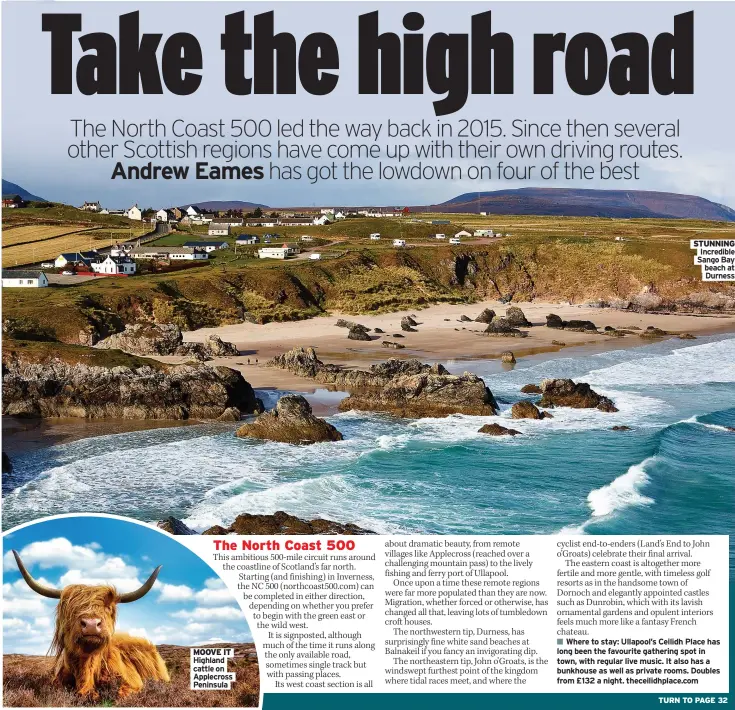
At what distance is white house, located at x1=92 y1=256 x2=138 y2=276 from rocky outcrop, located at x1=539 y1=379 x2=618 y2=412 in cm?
4030

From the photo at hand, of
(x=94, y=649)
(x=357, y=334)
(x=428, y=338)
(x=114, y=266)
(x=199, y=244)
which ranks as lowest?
(x=428, y=338)

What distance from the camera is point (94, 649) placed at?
10.5 meters

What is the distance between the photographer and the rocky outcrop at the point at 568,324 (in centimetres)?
6556

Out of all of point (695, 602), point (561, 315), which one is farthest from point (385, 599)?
point (561, 315)

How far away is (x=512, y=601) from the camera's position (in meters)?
14.8

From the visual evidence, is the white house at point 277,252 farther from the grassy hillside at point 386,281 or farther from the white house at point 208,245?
the white house at point 208,245

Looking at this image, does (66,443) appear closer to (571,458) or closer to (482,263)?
(571,458)

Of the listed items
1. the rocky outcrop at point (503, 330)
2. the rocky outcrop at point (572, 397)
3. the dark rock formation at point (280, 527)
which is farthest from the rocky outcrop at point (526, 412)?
the rocky outcrop at point (503, 330)

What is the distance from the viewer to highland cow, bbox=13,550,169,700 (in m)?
10.4

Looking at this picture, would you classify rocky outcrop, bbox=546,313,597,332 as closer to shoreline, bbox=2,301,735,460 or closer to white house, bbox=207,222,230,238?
shoreline, bbox=2,301,735,460

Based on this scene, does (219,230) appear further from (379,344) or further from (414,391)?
(414,391)

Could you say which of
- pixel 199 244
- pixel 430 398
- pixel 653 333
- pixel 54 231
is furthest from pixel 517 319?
pixel 54 231

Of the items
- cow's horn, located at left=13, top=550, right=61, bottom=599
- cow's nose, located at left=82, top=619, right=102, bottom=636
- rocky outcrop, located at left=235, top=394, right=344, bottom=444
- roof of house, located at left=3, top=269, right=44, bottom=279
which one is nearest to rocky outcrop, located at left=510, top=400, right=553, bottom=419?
rocky outcrop, located at left=235, top=394, right=344, bottom=444

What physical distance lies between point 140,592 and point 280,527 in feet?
31.8
